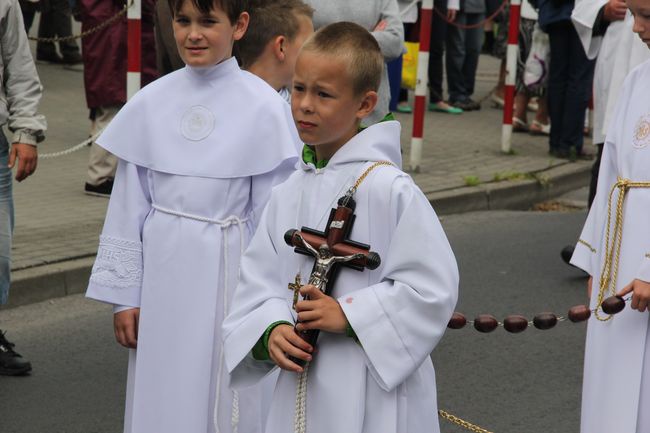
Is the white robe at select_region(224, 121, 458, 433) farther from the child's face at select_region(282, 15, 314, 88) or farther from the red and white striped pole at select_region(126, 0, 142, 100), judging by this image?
the red and white striped pole at select_region(126, 0, 142, 100)

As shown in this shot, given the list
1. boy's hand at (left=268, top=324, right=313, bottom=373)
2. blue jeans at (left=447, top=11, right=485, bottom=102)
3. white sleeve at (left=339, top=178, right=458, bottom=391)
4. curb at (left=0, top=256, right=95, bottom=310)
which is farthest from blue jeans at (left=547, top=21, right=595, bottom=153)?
boy's hand at (left=268, top=324, right=313, bottom=373)

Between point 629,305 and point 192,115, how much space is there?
1.53 m

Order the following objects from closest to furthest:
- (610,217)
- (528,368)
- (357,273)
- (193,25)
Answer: (357,273) → (193,25) → (610,217) → (528,368)

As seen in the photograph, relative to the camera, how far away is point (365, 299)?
3.18 meters

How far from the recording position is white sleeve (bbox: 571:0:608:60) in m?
8.94

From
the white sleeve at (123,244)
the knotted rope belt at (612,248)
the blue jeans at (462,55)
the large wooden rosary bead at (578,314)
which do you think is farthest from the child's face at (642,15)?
the blue jeans at (462,55)

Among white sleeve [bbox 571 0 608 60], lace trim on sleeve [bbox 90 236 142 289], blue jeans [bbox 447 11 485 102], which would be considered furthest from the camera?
blue jeans [bbox 447 11 485 102]

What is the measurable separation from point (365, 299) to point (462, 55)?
11.0m

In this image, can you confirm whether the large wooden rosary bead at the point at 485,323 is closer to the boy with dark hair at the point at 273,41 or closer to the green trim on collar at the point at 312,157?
the green trim on collar at the point at 312,157

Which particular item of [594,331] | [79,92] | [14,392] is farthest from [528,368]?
[79,92]

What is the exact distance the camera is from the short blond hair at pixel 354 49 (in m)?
3.31

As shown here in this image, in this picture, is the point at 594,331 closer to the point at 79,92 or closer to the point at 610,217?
the point at 610,217

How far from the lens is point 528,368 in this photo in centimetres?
626

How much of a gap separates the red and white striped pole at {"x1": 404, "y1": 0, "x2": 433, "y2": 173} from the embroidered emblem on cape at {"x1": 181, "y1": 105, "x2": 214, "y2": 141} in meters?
6.30
